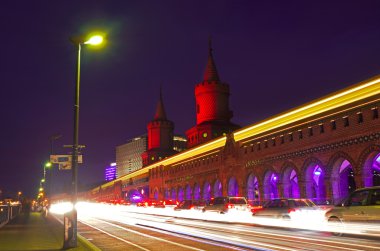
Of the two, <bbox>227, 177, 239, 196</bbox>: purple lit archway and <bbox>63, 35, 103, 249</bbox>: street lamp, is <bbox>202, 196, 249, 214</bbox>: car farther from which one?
<bbox>227, 177, 239, 196</bbox>: purple lit archway

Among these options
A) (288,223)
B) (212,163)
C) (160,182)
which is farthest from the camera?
(160,182)

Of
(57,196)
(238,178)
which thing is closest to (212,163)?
(238,178)

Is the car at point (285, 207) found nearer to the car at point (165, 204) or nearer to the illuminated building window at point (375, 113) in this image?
the illuminated building window at point (375, 113)

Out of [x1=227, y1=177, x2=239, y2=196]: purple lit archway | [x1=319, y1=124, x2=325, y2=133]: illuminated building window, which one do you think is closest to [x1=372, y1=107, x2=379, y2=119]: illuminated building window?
[x1=319, y1=124, x2=325, y2=133]: illuminated building window

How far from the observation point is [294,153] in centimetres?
3603

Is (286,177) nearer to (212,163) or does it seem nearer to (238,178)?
(238,178)

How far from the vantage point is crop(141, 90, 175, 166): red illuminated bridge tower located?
8688cm

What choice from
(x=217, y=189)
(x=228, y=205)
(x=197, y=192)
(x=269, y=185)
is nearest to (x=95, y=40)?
(x=228, y=205)

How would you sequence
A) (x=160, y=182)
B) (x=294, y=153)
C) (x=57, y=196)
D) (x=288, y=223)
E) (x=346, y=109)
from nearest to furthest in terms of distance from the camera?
1. (x=288, y=223)
2. (x=346, y=109)
3. (x=294, y=153)
4. (x=160, y=182)
5. (x=57, y=196)

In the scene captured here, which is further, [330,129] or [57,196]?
[57,196]

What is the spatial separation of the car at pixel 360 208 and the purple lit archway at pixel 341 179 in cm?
1606

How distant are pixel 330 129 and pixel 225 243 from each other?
20253 mm

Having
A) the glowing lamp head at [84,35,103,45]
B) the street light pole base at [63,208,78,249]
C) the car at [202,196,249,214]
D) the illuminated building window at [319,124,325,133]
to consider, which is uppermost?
the illuminated building window at [319,124,325,133]

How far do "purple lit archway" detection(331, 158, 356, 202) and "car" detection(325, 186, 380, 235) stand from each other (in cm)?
1606
